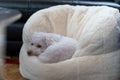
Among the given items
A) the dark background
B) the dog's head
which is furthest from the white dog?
the dark background

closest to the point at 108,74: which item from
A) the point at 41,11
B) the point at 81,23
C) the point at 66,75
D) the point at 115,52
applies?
the point at 115,52

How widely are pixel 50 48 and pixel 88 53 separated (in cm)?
25

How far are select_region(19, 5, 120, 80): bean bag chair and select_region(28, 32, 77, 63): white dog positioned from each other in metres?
0.03

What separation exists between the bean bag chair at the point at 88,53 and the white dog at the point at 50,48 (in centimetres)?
3

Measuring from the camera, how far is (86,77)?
1.61 m

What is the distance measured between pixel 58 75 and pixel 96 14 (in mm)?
511

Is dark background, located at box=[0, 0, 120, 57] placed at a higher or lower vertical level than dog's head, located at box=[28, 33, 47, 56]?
higher

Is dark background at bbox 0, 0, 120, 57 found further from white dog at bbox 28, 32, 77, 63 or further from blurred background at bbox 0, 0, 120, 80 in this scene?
white dog at bbox 28, 32, 77, 63

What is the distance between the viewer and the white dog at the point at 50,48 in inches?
62.6

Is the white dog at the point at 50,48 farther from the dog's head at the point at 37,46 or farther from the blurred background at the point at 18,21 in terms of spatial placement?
the blurred background at the point at 18,21

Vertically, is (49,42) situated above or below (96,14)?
below

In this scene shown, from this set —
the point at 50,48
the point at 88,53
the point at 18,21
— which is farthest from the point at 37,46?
the point at 88,53

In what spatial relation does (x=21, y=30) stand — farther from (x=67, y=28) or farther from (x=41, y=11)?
(x=67, y=28)

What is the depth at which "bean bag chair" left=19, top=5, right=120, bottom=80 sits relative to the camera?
5.21ft
